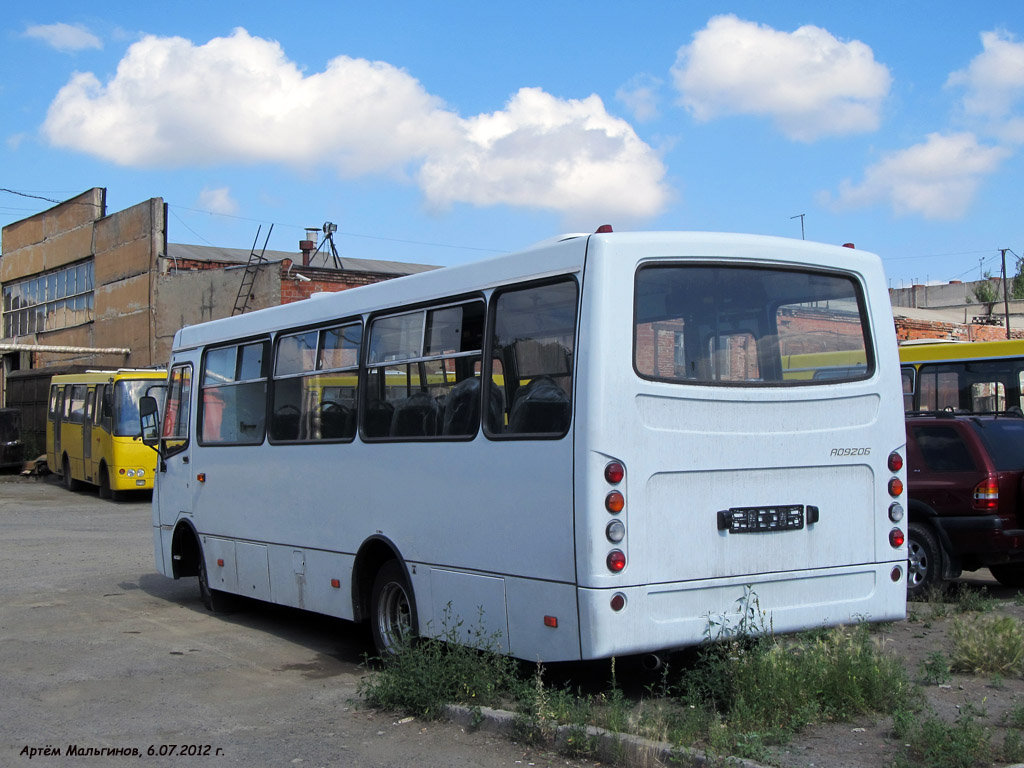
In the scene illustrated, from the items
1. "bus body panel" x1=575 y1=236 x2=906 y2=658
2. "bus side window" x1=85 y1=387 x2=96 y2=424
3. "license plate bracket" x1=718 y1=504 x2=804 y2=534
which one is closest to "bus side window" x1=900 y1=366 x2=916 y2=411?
"bus body panel" x1=575 y1=236 x2=906 y2=658

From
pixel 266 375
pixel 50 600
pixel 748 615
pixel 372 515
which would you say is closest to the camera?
pixel 748 615

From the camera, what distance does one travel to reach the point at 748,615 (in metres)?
6.53

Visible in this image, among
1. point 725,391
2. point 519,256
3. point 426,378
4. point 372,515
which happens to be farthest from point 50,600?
point 725,391

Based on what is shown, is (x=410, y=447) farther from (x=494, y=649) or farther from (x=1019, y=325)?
(x=1019, y=325)

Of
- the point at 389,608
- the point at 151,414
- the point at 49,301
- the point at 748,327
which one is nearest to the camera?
the point at 748,327

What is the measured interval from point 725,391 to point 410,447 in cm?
237

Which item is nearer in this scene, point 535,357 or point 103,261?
point 535,357

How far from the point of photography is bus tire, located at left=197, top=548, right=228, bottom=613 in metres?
11.2

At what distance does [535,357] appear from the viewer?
21.8 feet

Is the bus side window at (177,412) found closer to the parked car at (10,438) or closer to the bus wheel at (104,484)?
the bus wheel at (104,484)

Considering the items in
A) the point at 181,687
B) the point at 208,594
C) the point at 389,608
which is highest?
the point at 389,608

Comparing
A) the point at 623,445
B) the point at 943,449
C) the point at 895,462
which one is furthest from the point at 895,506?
the point at 943,449

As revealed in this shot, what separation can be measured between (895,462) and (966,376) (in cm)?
1098

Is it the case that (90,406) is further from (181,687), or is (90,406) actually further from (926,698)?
(926,698)
